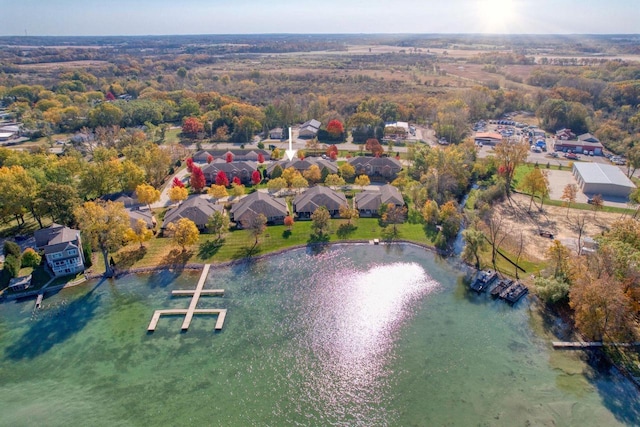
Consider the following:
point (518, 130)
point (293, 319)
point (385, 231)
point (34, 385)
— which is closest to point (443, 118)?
point (518, 130)

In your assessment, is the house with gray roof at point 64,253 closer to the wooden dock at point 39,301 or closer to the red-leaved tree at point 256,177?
the wooden dock at point 39,301

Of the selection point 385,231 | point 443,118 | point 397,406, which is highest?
point 443,118

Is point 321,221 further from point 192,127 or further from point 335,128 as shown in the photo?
point 192,127

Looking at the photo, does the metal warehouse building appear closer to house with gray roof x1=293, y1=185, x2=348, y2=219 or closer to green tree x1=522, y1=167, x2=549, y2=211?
green tree x1=522, y1=167, x2=549, y2=211

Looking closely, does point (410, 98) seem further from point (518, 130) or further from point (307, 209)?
point (307, 209)

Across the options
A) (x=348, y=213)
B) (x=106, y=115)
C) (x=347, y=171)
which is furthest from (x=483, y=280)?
(x=106, y=115)
